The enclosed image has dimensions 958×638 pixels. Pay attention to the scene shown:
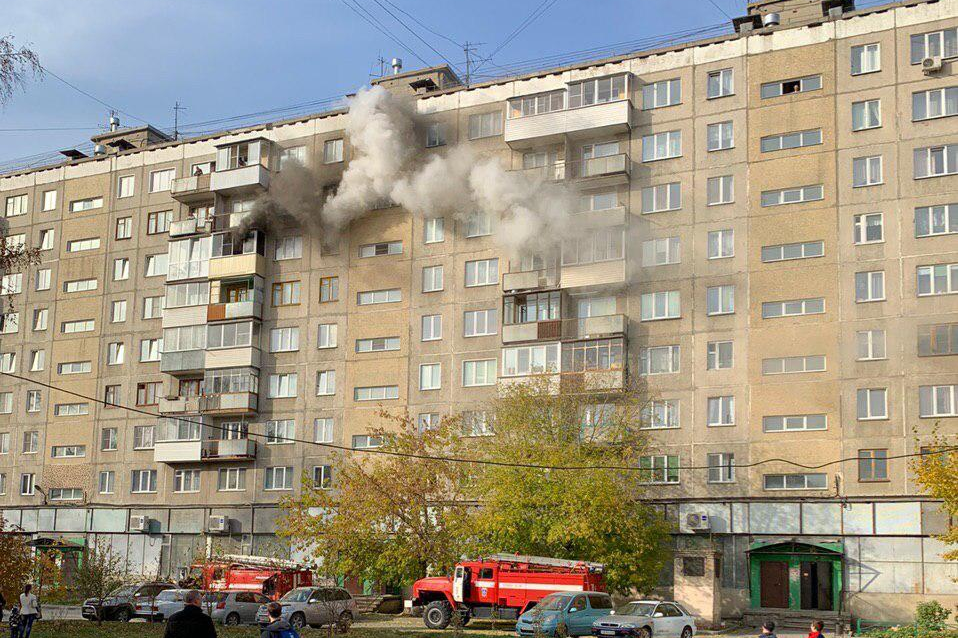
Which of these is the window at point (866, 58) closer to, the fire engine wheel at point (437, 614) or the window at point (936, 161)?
the window at point (936, 161)

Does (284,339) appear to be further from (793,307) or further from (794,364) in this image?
(794,364)

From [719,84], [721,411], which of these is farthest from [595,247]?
[721,411]

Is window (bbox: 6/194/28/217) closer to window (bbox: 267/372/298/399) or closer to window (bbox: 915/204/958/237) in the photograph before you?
window (bbox: 267/372/298/399)

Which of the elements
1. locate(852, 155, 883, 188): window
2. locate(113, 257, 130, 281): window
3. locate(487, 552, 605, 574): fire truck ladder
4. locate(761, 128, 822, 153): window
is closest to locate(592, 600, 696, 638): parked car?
locate(487, 552, 605, 574): fire truck ladder

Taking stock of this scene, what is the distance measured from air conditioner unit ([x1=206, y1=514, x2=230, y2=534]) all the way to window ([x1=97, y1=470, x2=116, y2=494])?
10239 mm

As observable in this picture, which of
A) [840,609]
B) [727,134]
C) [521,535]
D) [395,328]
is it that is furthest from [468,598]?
[727,134]

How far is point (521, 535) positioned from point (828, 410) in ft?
54.7

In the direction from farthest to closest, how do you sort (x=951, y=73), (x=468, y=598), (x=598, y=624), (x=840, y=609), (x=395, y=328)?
(x=395, y=328) < (x=951, y=73) < (x=840, y=609) < (x=468, y=598) < (x=598, y=624)

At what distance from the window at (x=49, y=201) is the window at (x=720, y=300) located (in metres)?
50.8

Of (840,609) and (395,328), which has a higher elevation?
(395,328)

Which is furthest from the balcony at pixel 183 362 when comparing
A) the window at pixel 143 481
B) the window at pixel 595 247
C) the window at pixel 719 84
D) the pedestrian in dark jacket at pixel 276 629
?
the pedestrian in dark jacket at pixel 276 629

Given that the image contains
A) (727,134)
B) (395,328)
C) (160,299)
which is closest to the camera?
(727,134)

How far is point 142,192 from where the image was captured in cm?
7894

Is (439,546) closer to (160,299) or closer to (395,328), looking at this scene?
(395,328)
